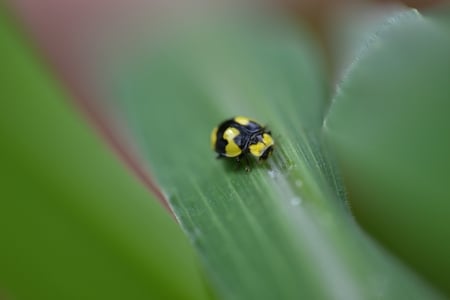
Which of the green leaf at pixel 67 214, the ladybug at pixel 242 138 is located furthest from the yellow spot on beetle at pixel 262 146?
the green leaf at pixel 67 214

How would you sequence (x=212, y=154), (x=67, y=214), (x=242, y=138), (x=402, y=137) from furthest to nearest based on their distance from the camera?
1. (x=242, y=138)
2. (x=212, y=154)
3. (x=67, y=214)
4. (x=402, y=137)

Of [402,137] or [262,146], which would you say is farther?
[262,146]

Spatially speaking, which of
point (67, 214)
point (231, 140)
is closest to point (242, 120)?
point (231, 140)

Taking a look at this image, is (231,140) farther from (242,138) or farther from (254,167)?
(254,167)

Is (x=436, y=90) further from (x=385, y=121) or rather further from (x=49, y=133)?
(x=49, y=133)

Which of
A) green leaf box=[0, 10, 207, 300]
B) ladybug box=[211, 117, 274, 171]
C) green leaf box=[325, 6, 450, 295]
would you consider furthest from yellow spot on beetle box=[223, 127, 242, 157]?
green leaf box=[325, 6, 450, 295]

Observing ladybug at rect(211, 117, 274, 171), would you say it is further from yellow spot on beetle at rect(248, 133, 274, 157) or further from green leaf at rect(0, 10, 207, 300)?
green leaf at rect(0, 10, 207, 300)
